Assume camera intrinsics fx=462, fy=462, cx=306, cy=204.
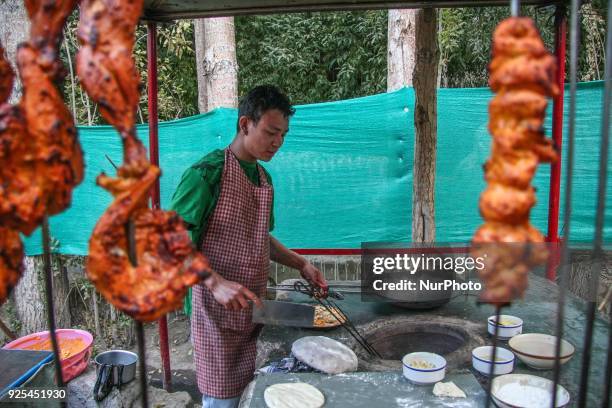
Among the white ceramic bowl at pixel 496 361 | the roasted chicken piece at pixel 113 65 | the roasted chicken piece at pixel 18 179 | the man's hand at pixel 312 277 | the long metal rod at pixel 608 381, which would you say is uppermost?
the roasted chicken piece at pixel 113 65

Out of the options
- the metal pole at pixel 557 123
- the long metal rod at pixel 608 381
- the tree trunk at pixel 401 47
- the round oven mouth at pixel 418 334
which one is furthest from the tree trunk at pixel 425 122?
the long metal rod at pixel 608 381

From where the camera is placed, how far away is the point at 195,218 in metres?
2.53

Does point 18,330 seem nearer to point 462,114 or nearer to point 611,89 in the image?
point 462,114

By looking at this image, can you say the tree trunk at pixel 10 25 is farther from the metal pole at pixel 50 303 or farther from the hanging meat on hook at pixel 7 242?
the metal pole at pixel 50 303

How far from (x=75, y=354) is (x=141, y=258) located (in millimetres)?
3456

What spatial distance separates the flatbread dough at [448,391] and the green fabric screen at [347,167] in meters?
3.11

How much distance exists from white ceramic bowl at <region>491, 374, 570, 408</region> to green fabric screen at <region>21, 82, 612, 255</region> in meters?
3.09

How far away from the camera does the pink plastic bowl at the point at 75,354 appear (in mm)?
3844

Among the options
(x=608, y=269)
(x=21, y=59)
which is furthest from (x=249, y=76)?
(x=21, y=59)

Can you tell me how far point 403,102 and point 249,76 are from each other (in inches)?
245

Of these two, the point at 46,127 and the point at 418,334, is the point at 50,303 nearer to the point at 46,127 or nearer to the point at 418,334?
the point at 46,127

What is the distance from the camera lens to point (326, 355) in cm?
259

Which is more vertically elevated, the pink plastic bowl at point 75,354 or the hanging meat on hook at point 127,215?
the hanging meat on hook at point 127,215

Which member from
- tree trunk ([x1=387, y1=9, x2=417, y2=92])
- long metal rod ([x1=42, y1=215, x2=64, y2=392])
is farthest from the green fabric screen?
long metal rod ([x1=42, y1=215, x2=64, y2=392])
